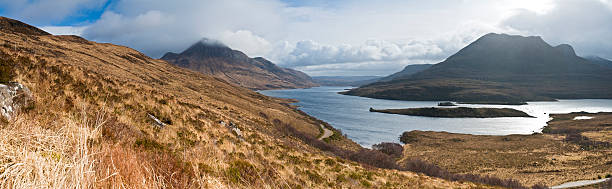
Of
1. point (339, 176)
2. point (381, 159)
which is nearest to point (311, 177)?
point (339, 176)

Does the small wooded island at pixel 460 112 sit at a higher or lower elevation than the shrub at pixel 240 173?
lower

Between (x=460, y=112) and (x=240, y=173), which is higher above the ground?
(x=240, y=173)

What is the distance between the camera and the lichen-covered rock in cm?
750

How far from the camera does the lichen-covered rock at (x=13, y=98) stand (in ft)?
24.6

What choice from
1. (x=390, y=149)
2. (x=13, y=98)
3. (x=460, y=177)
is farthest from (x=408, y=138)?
(x=13, y=98)

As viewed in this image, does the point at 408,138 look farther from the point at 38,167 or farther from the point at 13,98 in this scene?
the point at 38,167

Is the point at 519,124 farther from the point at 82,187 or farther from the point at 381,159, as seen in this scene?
the point at 82,187

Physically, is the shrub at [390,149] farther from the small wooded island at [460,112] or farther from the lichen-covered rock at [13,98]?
the small wooded island at [460,112]

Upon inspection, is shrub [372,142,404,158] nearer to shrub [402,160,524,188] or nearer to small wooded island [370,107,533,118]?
shrub [402,160,524,188]

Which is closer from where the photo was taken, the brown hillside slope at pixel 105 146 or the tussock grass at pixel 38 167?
the tussock grass at pixel 38 167

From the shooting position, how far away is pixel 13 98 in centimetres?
829

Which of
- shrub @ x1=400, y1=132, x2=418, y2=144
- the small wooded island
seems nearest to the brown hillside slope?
shrub @ x1=400, y1=132, x2=418, y2=144

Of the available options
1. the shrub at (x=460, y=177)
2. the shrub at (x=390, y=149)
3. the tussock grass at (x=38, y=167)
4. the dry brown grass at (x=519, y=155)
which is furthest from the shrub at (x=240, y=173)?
the shrub at (x=390, y=149)

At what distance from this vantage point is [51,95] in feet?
31.9
